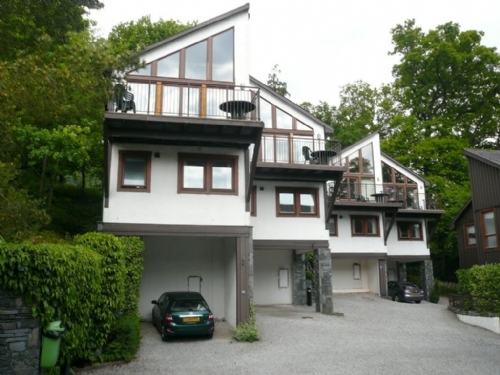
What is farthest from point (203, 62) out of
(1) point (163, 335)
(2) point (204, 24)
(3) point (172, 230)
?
(1) point (163, 335)

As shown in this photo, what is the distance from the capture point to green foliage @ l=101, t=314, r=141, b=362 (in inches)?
440

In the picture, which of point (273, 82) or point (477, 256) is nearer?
point (477, 256)

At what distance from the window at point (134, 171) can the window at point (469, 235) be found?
57.5 ft

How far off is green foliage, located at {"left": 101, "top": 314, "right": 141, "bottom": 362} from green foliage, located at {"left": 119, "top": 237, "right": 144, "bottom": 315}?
1776mm

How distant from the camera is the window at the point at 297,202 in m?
19.9

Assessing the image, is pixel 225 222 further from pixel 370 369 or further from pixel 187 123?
pixel 370 369

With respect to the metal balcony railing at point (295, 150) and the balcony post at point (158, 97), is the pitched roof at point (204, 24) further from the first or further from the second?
the metal balcony railing at point (295, 150)

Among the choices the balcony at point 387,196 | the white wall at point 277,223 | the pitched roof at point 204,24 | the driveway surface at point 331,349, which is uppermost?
the pitched roof at point 204,24

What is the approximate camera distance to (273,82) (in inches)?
1714

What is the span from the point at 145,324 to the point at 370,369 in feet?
29.6

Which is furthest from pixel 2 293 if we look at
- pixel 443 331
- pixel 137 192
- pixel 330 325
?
pixel 443 331

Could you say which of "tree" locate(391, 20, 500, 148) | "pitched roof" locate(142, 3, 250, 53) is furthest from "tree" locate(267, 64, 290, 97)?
"pitched roof" locate(142, 3, 250, 53)

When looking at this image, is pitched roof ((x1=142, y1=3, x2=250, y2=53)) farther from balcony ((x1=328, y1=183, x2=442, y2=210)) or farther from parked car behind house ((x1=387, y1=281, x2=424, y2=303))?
parked car behind house ((x1=387, y1=281, x2=424, y2=303))

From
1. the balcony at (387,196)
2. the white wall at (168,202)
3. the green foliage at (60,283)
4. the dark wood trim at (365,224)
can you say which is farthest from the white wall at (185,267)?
the dark wood trim at (365,224)
